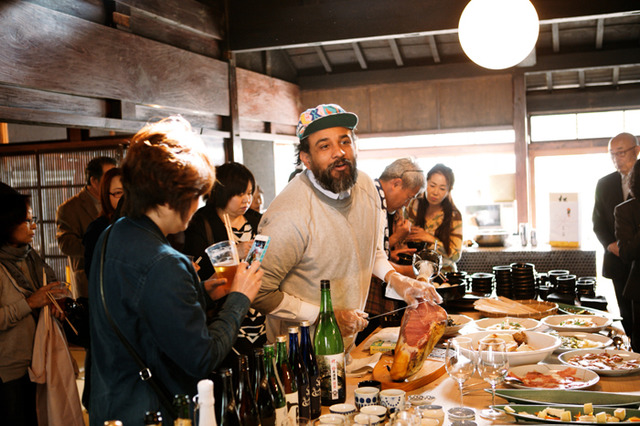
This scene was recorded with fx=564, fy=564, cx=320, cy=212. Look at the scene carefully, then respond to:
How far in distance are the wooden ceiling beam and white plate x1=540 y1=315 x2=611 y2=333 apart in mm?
3292

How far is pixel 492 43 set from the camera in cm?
331

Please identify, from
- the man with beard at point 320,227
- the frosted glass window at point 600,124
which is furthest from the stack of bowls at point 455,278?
the frosted glass window at point 600,124

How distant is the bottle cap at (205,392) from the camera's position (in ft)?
3.94

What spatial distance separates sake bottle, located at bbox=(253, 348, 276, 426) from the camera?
1.61 m

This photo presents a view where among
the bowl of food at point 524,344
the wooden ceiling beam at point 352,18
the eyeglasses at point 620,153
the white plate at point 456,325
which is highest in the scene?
the wooden ceiling beam at point 352,18

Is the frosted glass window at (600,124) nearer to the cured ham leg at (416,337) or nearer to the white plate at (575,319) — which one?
the white plate at (575,319)

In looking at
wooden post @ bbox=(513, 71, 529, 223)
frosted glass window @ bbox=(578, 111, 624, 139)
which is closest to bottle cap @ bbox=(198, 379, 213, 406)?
wooden post @ bbox=(513, 71, 529, 223)

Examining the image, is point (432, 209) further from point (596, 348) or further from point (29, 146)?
point (29, 146)

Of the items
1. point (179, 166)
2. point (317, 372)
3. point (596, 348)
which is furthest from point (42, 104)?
point (596, 348)

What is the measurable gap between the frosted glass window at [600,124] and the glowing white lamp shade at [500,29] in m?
4.72

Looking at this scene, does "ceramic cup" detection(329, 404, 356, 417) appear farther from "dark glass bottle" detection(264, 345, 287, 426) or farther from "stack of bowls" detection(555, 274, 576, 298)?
"stack of bowls" detection(555, 274, 576, 298)

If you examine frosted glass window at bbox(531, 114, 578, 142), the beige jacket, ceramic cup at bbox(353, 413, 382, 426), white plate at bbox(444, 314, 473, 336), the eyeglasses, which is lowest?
the beige jacket

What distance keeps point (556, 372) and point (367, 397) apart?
30.9 inches

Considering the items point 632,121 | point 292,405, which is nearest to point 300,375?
point 292,405
